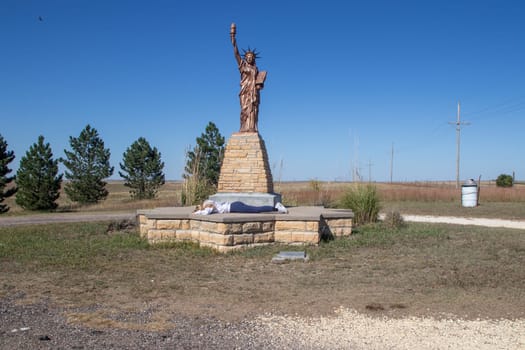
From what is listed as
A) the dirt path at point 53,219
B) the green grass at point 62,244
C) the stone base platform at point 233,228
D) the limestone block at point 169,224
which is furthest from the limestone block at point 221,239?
the dirt path at point 53,219

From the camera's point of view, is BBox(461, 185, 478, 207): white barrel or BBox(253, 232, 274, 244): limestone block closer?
BBox(253, 232, 274, 244): limestone block

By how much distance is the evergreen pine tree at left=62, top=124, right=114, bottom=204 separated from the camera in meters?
29.3

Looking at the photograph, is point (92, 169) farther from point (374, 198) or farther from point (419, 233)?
point (419, 233)

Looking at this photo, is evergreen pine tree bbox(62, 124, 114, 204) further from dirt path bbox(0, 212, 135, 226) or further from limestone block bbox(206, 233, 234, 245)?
limestone block bbox(206, 233, 234, 245)

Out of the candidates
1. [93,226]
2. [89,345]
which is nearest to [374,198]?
[93,226]

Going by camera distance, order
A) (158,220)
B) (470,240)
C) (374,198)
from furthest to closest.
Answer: (374,198) → (470,240) → (158,220)

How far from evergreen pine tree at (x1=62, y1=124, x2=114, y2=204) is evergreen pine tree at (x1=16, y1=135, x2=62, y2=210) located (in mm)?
5077

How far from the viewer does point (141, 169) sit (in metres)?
30.5

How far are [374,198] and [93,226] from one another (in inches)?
295

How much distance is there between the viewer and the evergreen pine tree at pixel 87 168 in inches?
1154

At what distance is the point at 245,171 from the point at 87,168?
2268 centimetres

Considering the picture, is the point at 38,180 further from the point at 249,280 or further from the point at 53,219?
the point at 249,280

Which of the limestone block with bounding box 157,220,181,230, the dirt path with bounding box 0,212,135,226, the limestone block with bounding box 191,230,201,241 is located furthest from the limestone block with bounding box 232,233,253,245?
the dirt path with bounding box 0,212,135,226

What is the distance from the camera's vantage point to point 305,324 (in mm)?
4164
